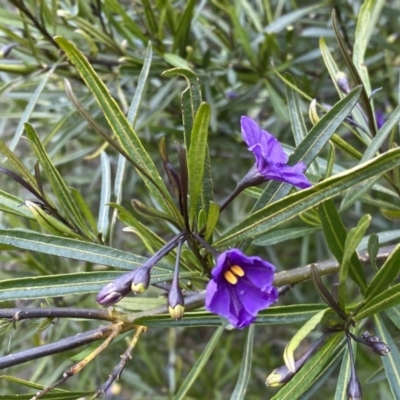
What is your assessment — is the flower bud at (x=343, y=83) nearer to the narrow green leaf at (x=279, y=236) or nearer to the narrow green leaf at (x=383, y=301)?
the narrow green leaf at (x=279, y=236)

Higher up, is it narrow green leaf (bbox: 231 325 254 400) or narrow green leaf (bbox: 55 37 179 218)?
narrow green leaf (bbox: 55 37 179 218)

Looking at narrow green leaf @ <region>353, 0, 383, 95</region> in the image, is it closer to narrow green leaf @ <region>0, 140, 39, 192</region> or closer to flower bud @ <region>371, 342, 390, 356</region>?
flower bud @ <region>371, 342, 390, 356</region>

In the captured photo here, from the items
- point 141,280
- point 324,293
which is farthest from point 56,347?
point 324,293

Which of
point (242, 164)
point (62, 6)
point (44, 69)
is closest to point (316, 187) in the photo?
point (44, 69)

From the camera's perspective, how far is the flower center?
0.69 m

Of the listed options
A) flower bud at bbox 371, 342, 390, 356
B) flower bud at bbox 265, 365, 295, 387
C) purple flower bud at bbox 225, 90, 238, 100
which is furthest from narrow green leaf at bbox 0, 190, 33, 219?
purple flower bud at bbox 225, 90, 238, 100

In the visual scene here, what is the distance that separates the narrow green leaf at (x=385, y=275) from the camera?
2.34 ft

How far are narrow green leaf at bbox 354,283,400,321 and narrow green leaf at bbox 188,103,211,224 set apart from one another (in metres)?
0.29

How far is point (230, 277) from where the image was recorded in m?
0.69

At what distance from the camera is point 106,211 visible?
956 mm

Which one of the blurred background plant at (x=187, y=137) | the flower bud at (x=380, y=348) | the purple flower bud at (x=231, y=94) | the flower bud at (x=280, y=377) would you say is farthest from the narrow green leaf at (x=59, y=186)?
the purple flower bud at (x=231, y=94)

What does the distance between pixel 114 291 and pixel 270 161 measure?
0.26 m

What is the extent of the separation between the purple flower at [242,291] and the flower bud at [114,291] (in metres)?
0.11

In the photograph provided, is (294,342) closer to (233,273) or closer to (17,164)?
(233,273)
